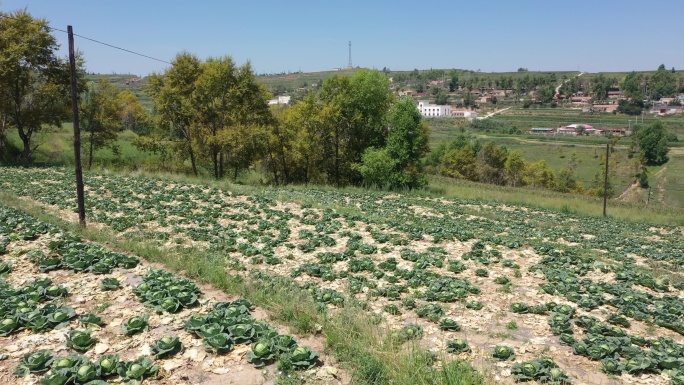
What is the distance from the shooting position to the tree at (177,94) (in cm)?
3303

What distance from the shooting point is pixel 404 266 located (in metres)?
10.5

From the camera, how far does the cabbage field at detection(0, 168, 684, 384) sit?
5.80 m

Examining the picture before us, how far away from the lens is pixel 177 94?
108ft

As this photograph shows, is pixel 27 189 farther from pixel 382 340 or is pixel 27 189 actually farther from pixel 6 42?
pixel 382 340

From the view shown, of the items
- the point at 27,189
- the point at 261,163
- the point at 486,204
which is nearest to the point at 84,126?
the point at 261,163

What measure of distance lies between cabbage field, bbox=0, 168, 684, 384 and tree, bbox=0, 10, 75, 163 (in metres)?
14.5

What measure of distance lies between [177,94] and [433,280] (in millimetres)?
29863

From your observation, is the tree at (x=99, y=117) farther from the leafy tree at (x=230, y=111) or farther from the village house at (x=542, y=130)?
the village house at (x=542, y=130)

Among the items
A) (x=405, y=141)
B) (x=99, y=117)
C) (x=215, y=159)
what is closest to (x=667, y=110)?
(x=405, y=141)

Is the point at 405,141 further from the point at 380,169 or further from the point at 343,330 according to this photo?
the point at 343,330

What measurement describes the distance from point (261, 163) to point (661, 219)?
1286 inches

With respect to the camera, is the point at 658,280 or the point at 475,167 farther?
the point at 475,167

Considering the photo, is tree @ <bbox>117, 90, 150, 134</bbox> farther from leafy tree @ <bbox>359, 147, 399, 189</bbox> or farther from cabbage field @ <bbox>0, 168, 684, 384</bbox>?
cabbage field @ <bbox>0, 168, 684, 384</bbox>

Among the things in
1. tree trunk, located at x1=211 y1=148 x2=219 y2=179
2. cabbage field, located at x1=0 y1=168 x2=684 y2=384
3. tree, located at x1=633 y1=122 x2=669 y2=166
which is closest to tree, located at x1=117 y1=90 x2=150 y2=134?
tree trunk, located at x1=211 y1=148 x2=219 y2=179
